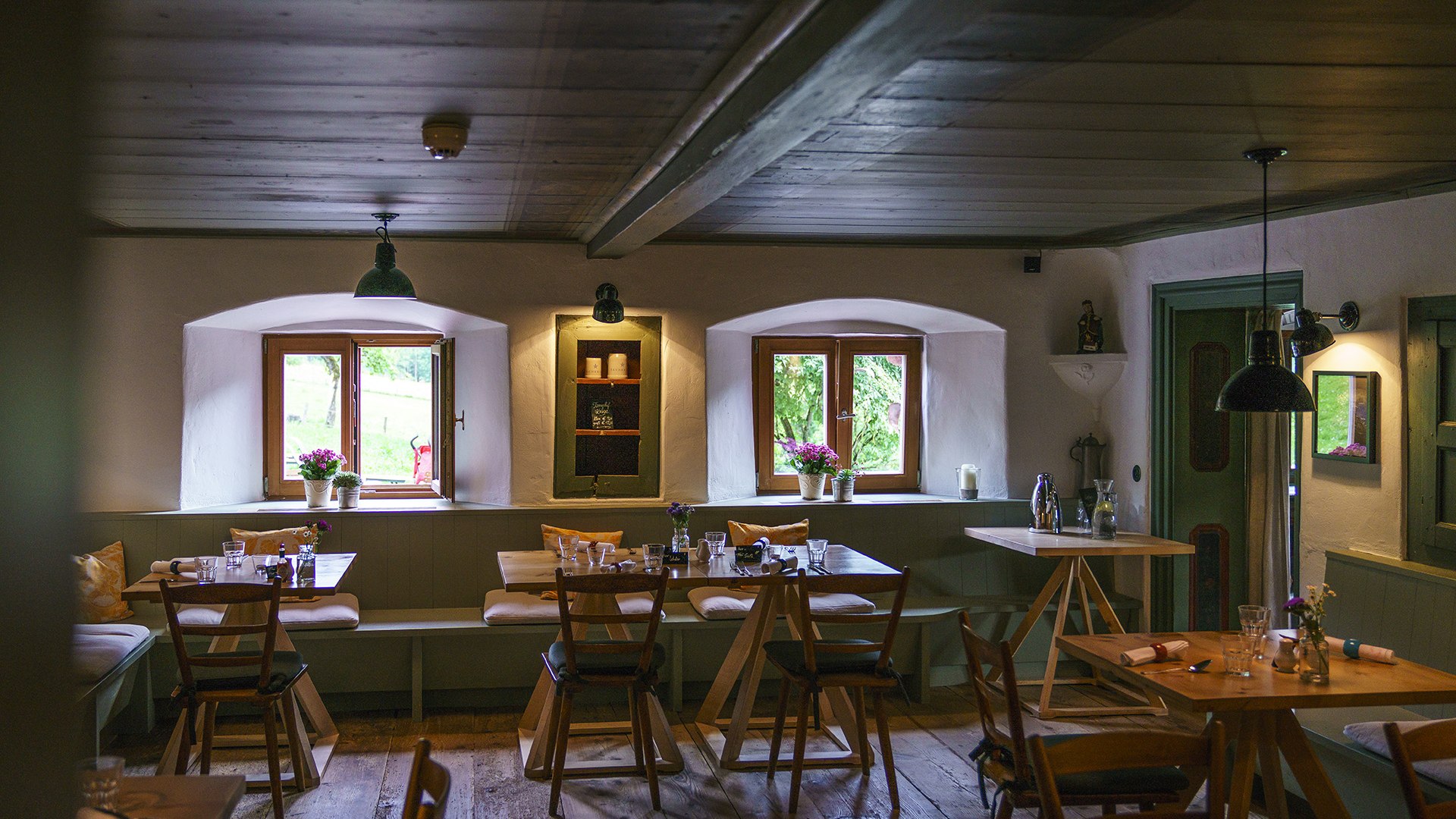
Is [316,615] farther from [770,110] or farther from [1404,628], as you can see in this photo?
[1404,628]

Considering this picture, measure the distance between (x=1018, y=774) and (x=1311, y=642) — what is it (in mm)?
1089

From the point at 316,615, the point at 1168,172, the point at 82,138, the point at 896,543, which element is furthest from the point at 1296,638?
the point at 316,615

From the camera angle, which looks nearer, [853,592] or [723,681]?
[853,592]

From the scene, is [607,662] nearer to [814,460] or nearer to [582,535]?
[582,535]

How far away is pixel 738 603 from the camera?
6043 mm

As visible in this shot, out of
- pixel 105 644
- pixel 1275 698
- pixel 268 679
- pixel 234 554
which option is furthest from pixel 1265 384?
pixel 105 644

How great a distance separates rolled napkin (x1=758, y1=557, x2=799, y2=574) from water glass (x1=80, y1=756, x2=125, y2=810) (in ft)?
9.81

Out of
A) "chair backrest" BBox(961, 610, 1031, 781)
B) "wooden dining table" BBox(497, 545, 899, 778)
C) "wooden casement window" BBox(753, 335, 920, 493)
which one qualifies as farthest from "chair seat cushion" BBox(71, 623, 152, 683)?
"wooden casement window" BBox(753, 335, 920, 493)

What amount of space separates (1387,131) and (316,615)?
512 centimetres

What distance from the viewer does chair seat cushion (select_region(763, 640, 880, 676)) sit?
14.8ft

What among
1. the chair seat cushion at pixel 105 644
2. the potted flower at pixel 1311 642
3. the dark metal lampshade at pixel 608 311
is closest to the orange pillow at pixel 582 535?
the dark metal lampshade at pixel 608 311

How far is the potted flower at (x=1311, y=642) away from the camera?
11.5ft

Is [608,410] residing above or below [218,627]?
above

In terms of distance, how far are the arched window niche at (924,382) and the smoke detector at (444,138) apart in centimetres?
325
